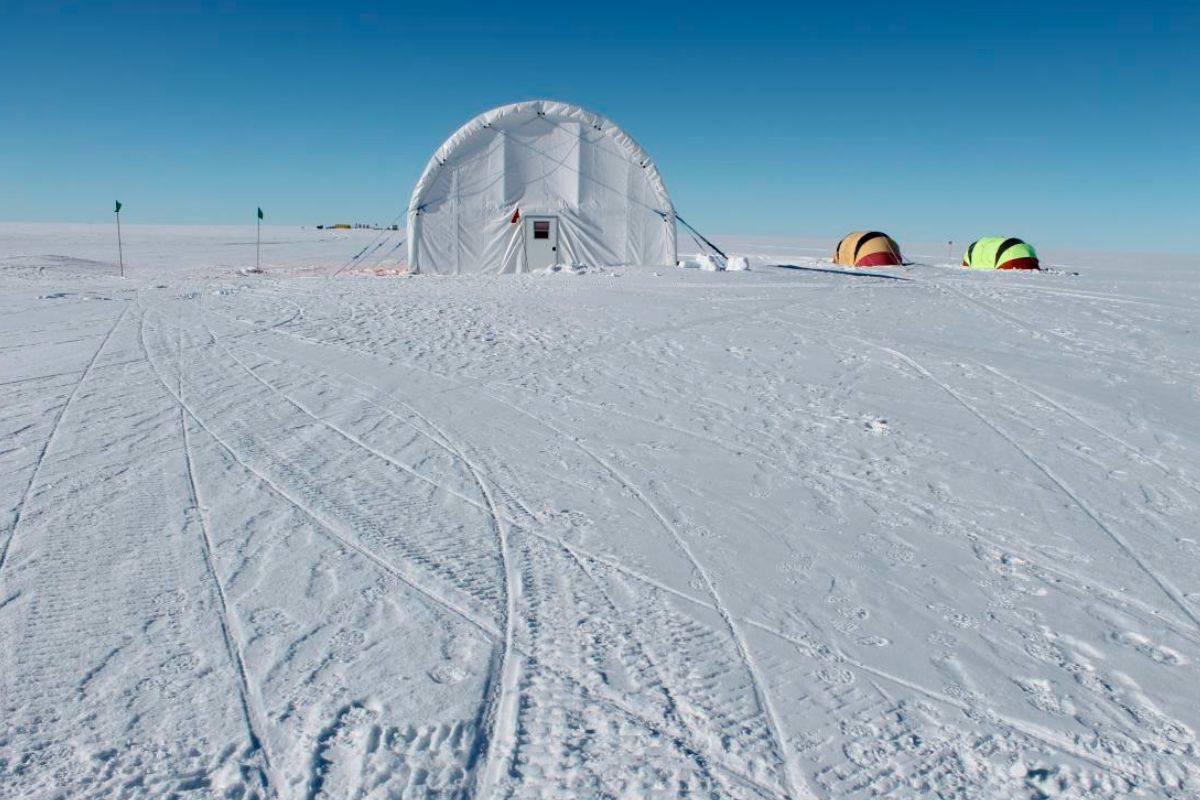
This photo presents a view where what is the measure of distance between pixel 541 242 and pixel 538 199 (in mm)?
1140

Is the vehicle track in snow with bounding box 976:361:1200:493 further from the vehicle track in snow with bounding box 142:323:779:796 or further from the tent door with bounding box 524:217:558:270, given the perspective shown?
the tent door with bounding box 524:217:558:270

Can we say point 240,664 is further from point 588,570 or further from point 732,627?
point 732,627

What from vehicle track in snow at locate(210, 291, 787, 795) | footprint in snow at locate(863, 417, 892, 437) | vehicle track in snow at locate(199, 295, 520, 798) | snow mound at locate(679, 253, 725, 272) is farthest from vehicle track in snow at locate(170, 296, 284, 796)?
snow mound at locate(679, 253, 725, 272)

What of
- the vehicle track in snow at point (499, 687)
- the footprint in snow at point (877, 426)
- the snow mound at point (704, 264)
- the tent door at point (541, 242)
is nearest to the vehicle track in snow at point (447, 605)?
the vehicle track in snow at point (499, 687)

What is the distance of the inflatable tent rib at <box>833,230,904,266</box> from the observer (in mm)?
29906

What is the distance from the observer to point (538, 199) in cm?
2347

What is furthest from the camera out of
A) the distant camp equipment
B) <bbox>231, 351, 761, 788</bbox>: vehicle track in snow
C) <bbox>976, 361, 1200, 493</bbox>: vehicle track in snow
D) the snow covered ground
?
the distant camp equipment

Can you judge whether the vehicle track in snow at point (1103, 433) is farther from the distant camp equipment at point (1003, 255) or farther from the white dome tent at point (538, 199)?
the distant camp equipment at point (1003, 255)

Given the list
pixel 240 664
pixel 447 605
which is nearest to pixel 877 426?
pixel 447 605

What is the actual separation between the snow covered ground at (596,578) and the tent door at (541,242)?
13.7m

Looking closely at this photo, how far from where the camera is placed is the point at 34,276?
2253 cm

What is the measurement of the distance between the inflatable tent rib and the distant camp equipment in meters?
2.66

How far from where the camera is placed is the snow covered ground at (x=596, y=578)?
3.22 m

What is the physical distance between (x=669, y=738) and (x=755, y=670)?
64 cm
